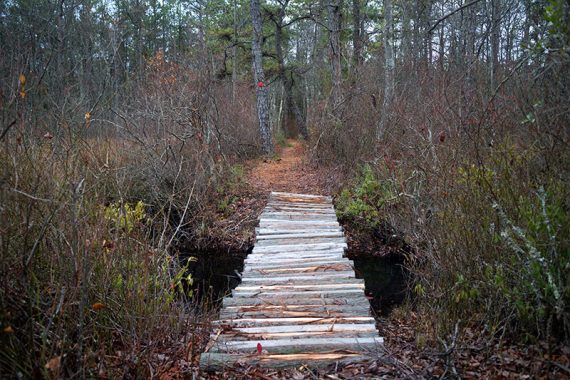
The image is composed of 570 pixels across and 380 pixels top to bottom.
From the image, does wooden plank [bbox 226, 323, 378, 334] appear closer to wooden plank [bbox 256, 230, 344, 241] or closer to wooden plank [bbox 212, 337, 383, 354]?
wooden plank [bbox 212, 337, 383, 354]

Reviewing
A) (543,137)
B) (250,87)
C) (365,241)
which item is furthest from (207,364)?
(250,87)

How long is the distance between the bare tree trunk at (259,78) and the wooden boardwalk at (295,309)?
23.3 ft

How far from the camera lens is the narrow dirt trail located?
1041 centimetres

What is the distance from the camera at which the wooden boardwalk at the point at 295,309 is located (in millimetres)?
3459

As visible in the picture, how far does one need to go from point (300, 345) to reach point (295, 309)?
838 millimetres

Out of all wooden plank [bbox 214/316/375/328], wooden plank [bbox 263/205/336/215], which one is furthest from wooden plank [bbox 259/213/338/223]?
wooden plank [bbox 214/316/375/328]

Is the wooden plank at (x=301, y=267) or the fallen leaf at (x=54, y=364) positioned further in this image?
the wooden plank at (x=301, y=267)

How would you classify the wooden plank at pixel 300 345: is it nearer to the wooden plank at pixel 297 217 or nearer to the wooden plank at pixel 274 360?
the wooden plank at pixel 274 360

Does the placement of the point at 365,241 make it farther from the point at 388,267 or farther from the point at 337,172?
the point at 337,172

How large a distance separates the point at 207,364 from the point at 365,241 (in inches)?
223

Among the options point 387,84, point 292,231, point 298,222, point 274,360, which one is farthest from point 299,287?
point 387,84

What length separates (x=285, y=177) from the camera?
38.2 ft

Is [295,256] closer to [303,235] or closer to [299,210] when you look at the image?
[303,235]

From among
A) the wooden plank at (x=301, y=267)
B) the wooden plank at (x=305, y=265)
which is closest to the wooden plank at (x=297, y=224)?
the wooden plank at (x=305, y=265)
